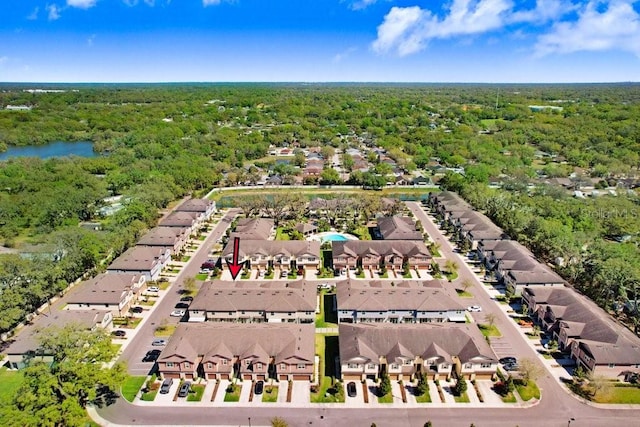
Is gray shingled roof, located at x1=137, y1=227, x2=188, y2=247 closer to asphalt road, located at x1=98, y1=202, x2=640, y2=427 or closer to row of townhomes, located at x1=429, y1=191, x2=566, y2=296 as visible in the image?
asphalt road, located at x1=98, y1=202, x2=640, y2=427

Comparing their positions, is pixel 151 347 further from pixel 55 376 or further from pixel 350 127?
pixel 350 127

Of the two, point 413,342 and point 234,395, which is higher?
point 413,342

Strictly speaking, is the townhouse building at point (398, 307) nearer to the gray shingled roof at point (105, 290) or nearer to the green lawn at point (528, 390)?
the green lawn at point (528, 390)

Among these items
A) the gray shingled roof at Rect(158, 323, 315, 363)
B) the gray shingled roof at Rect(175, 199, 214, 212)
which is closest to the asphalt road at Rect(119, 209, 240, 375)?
→ the gray shingled roof at Rect(158, 323, 315, 363)

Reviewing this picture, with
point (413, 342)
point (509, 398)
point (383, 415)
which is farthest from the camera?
point (413, 342)

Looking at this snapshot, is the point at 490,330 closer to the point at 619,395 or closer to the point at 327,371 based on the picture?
the point at 619,395

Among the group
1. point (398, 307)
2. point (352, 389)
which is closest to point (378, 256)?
point (398, 307)

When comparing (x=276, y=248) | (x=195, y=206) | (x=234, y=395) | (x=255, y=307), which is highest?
(x=195, y=206)
